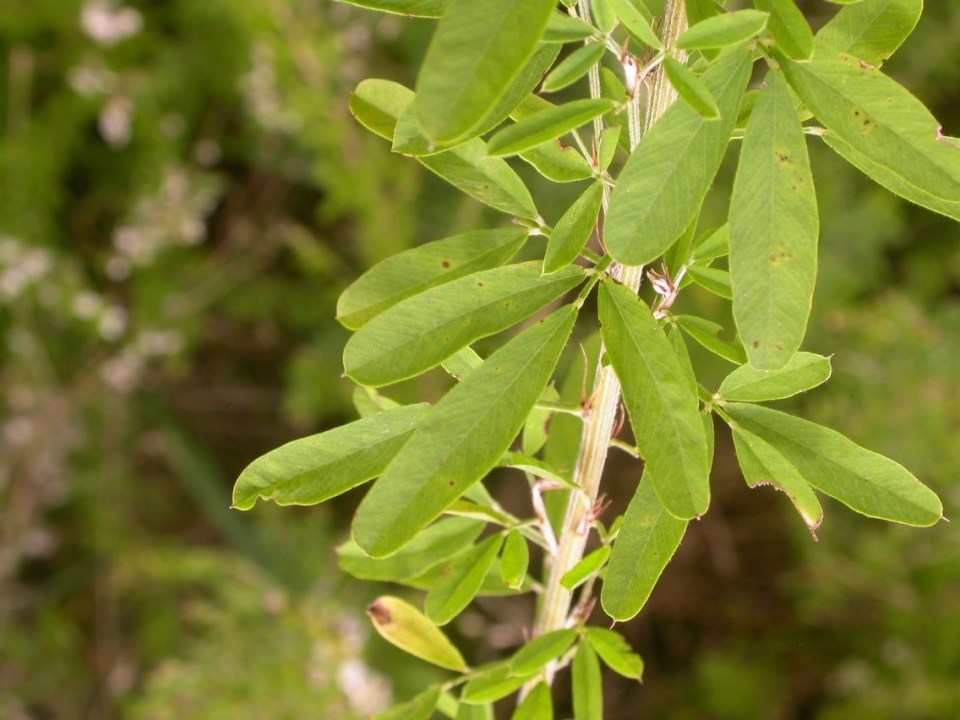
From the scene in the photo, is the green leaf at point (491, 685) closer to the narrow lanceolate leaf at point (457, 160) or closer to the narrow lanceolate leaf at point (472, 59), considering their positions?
the narrow lanceolate leaf at point (457, 160)

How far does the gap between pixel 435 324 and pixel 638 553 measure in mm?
198

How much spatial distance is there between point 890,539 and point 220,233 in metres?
2.16

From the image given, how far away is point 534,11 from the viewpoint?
1.27ft

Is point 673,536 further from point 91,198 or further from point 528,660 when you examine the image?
point 91,198

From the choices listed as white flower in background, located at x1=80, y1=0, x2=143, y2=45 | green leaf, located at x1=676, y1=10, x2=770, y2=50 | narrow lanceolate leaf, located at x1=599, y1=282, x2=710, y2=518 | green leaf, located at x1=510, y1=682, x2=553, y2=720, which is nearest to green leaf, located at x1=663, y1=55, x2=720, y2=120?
green leaf, located at x1=676, y1=10, x2=770, y2=50

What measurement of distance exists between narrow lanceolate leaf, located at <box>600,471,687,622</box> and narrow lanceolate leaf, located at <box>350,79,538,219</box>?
0.74ft

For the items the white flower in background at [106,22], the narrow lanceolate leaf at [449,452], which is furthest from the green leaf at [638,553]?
the white flower in background at [106,22]

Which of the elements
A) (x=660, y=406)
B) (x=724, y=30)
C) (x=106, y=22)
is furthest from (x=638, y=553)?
(x=106, y=22)

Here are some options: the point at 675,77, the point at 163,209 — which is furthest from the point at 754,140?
the point at 163,209

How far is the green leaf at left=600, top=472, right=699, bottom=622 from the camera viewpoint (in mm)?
560

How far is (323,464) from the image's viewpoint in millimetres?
595

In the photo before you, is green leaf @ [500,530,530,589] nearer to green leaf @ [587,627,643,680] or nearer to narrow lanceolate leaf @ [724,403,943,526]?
green leaf @ [587,627,643,680]

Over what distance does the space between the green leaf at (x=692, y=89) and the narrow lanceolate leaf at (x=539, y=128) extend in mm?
46

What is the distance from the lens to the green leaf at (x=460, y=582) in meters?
0.69
